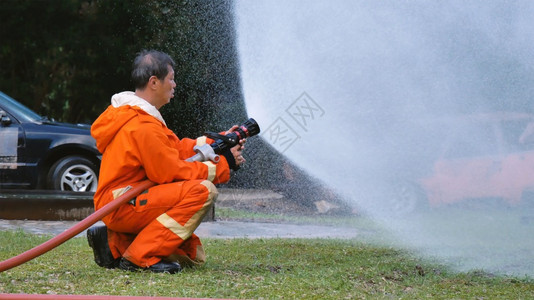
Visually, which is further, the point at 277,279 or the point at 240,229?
the point at 240,229

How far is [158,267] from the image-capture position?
16.0 ft

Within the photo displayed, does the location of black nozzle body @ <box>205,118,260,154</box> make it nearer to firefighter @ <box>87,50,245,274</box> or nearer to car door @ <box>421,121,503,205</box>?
firefighter @ <box>87,50,245,274</box>

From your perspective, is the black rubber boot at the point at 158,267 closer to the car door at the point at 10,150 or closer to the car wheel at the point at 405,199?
the car wheel at the point at 405,199

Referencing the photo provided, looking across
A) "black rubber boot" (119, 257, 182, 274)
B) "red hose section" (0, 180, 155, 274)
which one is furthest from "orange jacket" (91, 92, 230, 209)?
"black rubber boot" (119, 257, 182, 274)

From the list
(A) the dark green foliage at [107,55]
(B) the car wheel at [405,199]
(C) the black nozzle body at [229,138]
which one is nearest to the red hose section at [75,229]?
(C) the black nozzle body at [229,138]

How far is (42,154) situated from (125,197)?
20.1 feet

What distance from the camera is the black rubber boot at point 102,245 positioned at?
16.8 feet

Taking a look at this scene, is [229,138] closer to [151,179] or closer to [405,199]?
[151,179]

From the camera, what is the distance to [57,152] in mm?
10656

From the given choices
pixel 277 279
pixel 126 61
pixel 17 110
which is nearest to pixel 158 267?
pixel 277 279

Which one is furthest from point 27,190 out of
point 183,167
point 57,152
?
point 183,167

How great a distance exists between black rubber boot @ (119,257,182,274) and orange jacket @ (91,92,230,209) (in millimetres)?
391

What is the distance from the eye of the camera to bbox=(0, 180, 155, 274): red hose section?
4414 millimetres

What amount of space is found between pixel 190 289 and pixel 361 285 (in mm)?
1019
